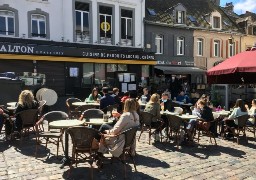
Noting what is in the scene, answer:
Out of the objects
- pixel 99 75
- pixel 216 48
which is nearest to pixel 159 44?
pixel 216 48

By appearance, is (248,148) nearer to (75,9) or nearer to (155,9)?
(75,9)

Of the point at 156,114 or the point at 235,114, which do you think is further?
the point at 235,114

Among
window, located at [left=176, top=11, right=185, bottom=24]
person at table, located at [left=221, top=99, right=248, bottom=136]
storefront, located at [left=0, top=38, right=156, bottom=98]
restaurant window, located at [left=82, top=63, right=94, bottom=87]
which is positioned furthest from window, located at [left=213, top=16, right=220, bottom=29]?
person at table, located at [left=221, top=99, right=248, bottom=136]

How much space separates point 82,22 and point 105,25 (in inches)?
61.3

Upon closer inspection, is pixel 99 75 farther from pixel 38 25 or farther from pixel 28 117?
pixel 28 117

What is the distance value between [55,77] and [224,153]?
11327 mm

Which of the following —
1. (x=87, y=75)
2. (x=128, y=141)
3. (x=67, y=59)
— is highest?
(x=67, y=59)

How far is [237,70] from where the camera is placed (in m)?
7.12

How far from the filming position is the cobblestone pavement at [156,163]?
17.3 feet

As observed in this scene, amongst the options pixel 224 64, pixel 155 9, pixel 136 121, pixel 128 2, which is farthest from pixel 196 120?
pixel 155 9

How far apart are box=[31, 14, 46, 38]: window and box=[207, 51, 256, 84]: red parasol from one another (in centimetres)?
1130

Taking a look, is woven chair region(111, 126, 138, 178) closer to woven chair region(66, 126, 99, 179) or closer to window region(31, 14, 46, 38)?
woven chair region(66, 126, 99, 179)

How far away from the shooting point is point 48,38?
1672 cm

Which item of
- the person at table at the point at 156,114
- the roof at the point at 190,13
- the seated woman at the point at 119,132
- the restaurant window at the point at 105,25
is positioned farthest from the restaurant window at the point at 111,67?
the seated woman at the point at 119,132
